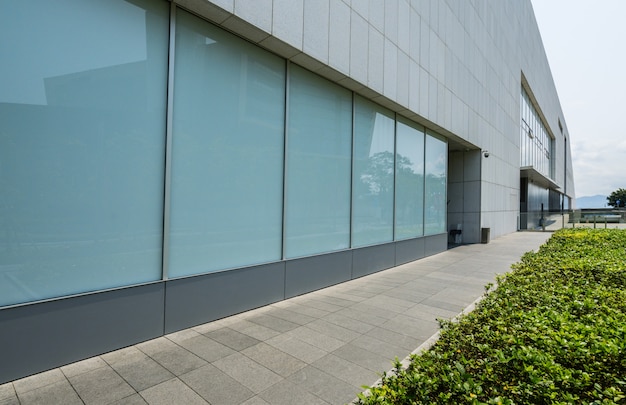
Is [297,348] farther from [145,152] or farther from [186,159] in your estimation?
[145,152]

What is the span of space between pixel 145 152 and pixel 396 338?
177 inches

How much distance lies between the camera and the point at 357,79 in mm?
8375

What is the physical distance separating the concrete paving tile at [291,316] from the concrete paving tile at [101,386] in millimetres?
2645

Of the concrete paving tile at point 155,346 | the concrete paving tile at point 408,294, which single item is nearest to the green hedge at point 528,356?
the concrete paving tile at point 408,294

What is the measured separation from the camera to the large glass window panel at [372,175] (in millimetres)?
9180

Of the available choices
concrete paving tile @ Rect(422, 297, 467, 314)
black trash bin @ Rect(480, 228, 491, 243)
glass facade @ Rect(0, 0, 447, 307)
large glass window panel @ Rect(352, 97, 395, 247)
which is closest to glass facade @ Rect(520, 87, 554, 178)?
black trash bin @ Rect(480, 228, 491, 243)

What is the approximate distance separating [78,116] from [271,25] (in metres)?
3.55

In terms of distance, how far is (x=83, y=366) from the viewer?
3967mm

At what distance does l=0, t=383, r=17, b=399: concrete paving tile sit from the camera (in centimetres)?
336

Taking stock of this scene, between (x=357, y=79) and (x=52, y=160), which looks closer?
(x=52, y=160)

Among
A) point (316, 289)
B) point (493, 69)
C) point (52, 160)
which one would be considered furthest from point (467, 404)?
point (493, 69)

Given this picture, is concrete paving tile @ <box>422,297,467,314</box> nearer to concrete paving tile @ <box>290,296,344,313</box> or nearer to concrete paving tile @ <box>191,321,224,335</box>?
concrete paving tile @ <box>290,296,344,313</box>

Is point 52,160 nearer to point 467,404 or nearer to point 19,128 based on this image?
point 19,128

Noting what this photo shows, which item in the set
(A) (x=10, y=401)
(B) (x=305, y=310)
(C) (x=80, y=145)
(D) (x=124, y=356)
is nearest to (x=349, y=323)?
(B) (x=305, y=310)
